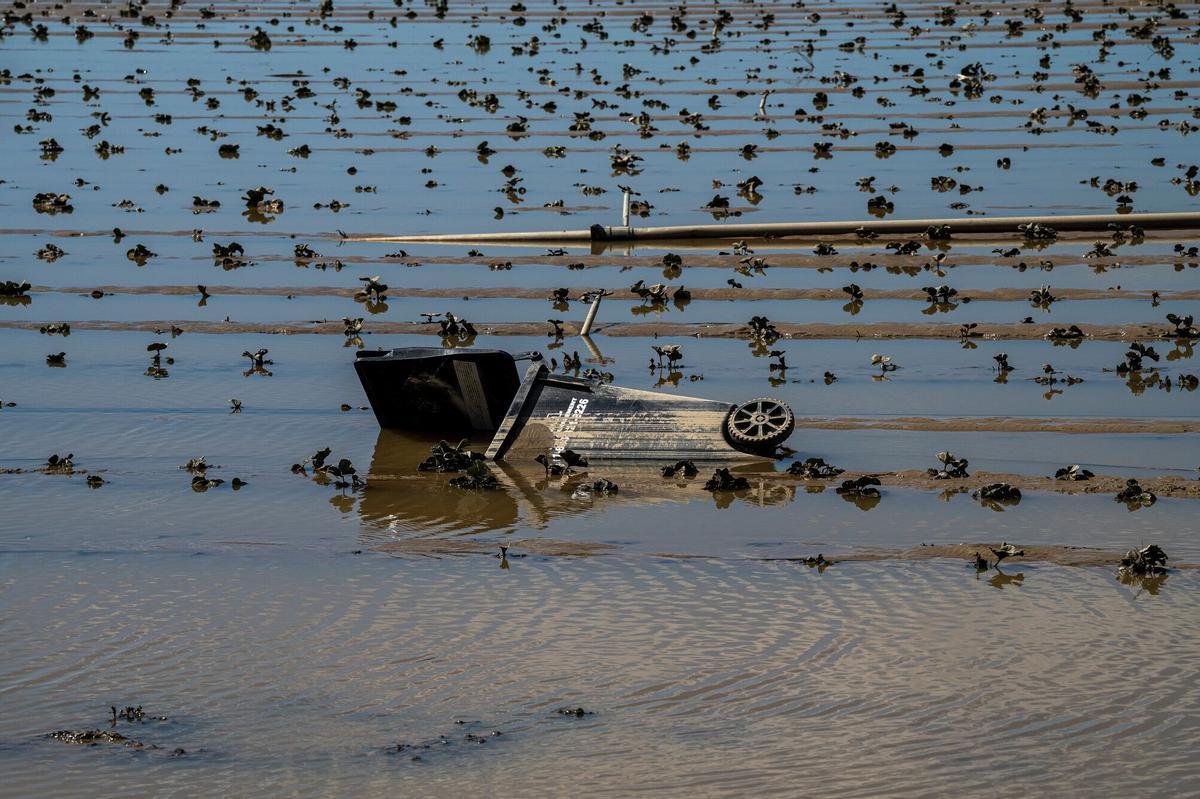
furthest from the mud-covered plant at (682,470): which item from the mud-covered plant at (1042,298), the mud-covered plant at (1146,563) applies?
the mud-covered plant at (1042,298)

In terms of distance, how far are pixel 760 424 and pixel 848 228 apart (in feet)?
36.8

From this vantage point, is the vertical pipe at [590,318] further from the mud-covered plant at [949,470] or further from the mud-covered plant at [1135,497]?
the mud-covered plant at [1135,497]

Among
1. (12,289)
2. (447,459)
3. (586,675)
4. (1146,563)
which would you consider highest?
(12,289)

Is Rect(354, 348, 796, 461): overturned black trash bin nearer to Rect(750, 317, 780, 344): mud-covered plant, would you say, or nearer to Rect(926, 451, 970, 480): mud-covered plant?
Rect(926, 451, 970, 480): mud-covered plant

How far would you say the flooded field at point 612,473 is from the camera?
10555 millimetres

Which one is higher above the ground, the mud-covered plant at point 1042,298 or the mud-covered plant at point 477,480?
the mud-covered plant at point 1042,298

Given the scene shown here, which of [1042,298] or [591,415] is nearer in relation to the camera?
[591,415]

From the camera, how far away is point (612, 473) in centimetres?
1597

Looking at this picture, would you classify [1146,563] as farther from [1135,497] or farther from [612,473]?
[612,473]

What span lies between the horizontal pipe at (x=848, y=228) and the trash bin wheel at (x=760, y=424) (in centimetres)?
1078

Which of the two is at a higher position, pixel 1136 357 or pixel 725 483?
pixel 1136 357

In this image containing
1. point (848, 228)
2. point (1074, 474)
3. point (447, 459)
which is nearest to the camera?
point (1074, 474)

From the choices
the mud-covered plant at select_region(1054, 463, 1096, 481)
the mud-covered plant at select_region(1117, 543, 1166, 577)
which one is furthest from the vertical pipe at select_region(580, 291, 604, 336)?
the mud-covered plant at select_region(1117, 543, 1166, 577)

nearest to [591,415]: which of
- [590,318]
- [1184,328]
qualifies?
[590,318]
